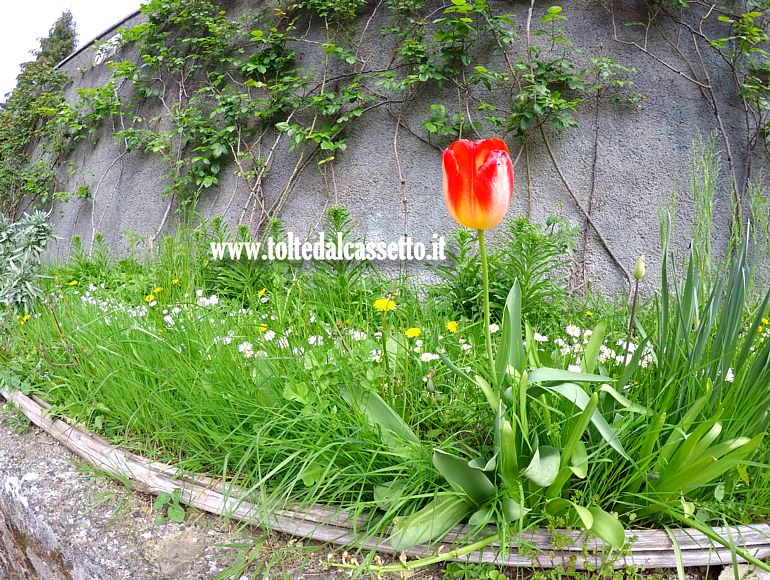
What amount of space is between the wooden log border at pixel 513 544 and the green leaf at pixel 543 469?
119 mm

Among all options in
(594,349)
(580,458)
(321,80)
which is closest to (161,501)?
(580,458)

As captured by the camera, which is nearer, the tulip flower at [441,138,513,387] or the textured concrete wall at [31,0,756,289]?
the tulip flower at [441,138,513,387]

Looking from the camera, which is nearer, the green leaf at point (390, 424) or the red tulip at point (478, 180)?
the red tulip at point (478, 180)

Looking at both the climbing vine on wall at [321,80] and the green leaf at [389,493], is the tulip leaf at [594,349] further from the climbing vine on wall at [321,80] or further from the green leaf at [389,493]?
the climbing vine on wall at [321,80]

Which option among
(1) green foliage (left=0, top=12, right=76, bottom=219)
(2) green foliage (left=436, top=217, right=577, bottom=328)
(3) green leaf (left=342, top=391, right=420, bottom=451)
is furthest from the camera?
(1) green foliage (left=0, top=12, right=76, bottom=219)

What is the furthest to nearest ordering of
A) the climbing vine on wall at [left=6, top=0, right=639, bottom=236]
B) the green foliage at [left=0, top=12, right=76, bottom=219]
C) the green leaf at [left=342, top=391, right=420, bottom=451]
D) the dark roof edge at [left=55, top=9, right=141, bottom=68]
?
the green foliage at [left=0, top=12, right=76, bottom=219]
the dark roof edge at [left=55, top=9, right=141, bottom=68]
the climbing vine on wall at [left=6, top=0, right=639, bottom=236]
the green leaf at [left=342, top=391, right=420, bottom=451]

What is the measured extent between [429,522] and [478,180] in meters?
0.66

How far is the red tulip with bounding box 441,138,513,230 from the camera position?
0.86 meters

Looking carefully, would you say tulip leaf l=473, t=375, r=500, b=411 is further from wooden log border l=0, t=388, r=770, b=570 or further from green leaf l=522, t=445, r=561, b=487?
wooden log border l=0, t=388, r=770, b=570

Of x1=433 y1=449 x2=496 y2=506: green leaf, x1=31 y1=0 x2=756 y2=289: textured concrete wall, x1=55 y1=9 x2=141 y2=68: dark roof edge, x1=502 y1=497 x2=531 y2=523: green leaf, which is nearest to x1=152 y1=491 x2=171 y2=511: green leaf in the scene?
x1=433 y1=449 x2=496 y2=506: green leaf

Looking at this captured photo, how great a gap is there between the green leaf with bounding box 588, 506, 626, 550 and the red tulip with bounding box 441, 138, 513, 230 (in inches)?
23.1

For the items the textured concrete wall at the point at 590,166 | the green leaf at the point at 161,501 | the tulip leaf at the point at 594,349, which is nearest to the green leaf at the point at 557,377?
the tulip leaf at the point at 594,349

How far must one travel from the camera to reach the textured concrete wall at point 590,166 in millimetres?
2732

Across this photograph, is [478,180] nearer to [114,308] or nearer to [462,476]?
[462,476]
